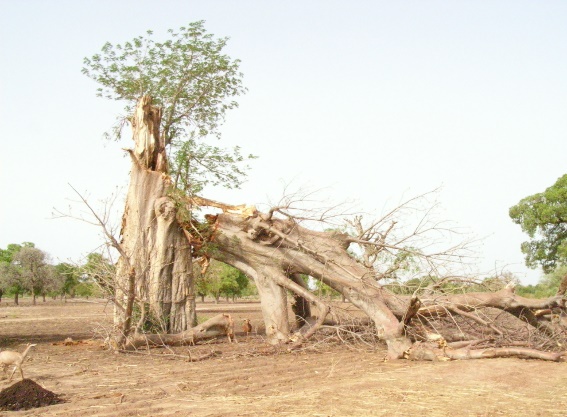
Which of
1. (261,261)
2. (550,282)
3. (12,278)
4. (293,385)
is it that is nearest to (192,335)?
(261,261)

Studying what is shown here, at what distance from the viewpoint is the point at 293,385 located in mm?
7289

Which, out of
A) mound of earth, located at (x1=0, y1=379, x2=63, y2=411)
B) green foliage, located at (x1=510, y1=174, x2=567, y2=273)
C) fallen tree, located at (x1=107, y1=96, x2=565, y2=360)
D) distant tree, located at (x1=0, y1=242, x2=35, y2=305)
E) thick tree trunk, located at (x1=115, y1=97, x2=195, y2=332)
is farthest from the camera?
distant tree, located at (x1=0, y1=242, x2=35, y2=305)

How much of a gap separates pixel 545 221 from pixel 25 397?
96.1ft

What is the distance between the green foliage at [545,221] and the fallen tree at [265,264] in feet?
67.7

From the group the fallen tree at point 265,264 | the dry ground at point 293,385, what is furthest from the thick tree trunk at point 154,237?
the dry ground at point 293,385

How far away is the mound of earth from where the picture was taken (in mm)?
6152

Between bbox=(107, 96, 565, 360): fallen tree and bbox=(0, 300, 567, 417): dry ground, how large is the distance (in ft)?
3.64

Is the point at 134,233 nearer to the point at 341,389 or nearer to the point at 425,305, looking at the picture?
the point at 425,305

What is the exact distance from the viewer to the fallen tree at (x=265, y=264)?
1082 centimetres

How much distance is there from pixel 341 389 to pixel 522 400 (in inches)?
75.1

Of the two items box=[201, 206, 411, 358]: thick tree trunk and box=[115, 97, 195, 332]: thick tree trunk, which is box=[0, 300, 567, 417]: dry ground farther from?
box=[115, 97, 195, 332]: thick tree trunk

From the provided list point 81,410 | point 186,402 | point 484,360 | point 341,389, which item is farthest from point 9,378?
point 484,360

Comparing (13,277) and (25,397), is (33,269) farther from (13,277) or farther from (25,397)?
(25,397)

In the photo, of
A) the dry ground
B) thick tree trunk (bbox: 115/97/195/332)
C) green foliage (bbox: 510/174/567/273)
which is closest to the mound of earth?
the dry ground
